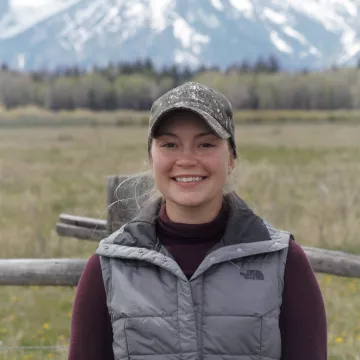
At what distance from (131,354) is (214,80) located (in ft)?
154

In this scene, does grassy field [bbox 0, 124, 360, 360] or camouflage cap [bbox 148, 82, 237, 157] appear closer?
camouflage cap [bbox 148, 82, 237, 157]

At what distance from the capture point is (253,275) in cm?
173

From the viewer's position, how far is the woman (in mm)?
1708

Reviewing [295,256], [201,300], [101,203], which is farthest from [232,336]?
[101,203]

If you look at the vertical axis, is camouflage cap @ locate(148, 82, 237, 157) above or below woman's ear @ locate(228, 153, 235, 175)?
above


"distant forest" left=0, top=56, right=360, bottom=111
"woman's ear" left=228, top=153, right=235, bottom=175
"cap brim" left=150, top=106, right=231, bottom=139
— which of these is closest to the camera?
"cap brim" left=150, top=106, right=231, bottom=139

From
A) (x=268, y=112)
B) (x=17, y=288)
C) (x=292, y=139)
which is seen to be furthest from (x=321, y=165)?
(x=268, y=112)

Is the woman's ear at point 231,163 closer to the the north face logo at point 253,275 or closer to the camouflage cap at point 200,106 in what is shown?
the camouflage cap at point 200,106

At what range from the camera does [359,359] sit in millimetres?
3816

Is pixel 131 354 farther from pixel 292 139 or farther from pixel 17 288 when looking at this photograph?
pixel 292 139

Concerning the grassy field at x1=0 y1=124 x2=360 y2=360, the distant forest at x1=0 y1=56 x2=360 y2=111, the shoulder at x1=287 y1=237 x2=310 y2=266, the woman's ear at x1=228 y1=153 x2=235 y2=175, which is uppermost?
the distant forest at x1=0 y1=56 x2=360 y2=111

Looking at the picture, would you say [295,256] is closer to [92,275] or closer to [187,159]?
[187,159]

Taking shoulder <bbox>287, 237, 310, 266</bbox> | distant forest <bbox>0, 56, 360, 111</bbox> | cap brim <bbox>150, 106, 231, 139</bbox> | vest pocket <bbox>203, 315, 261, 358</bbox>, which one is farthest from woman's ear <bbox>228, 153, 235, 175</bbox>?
distant forest <bbox>0, 56, 360, 111</bbox>

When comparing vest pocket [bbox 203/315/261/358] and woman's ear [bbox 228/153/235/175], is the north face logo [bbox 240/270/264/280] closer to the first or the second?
vest pocket [bbox 203/315/261/358]
